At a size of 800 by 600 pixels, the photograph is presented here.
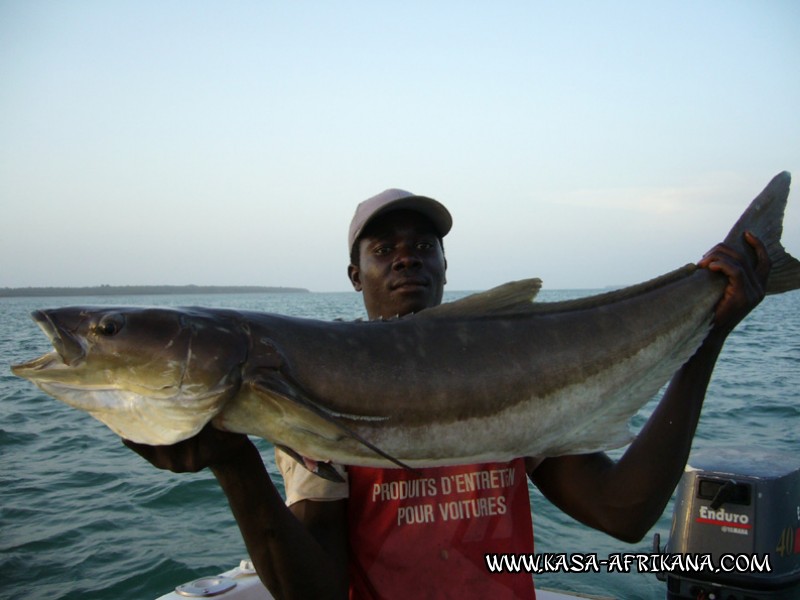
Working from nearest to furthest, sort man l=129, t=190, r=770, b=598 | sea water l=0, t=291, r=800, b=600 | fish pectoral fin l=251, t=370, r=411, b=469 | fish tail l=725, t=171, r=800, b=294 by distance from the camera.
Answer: fish pectoral fin l=251, t=370, r=411, b=469 < man l=129, t=190, r=770, b=598 < fish tail l=725, t=171, r=800, b=294 < sea water l=0, t=291, r=800, b=600

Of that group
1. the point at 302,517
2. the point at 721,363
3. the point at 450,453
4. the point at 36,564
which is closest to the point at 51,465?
the point at 36,564

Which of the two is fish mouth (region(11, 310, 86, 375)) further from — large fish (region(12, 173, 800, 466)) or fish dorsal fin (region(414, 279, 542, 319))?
fish dorsal fin (region(414, 279, 542, 319))

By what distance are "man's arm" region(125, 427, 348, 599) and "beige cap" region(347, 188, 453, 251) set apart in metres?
1.50

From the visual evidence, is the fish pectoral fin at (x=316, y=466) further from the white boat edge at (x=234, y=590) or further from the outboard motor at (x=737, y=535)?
the outboard motor at (x=737, y=535)

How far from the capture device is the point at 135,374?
2.25 m

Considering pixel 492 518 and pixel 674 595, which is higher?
pixel 492 518

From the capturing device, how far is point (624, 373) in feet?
9.41

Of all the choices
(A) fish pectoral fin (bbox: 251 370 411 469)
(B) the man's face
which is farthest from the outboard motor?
(A) fish pectoral fin (bbox: 251 370 411 469)

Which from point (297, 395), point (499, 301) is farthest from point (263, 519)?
point (499, 301)

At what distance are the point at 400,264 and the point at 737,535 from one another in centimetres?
331

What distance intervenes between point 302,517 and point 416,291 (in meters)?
1.29

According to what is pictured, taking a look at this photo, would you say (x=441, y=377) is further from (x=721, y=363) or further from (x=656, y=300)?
(x=721, y=363)

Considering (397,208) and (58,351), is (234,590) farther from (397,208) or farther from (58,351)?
(397,208)

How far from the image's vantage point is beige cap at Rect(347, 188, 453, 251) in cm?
343
